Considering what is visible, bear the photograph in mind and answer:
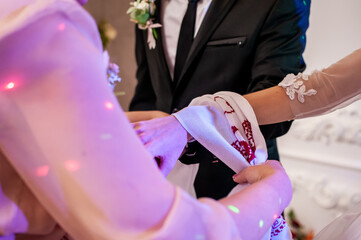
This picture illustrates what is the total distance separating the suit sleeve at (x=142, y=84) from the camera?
1.31 m

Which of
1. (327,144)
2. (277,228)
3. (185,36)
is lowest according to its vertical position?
(327,144)

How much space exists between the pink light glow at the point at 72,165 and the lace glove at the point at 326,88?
0.59 metres

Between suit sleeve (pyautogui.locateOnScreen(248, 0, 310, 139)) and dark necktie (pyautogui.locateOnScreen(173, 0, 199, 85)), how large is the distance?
0.81ft

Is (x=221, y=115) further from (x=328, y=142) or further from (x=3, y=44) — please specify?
(x=328, y=142)

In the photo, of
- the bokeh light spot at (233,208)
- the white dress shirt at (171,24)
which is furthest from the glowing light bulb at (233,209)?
the white dress shirt at (171,24)

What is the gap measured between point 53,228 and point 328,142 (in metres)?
1.40

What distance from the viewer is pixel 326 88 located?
2.42 feet

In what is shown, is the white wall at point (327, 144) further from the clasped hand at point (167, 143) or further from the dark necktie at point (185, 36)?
the clasped hand at point (167, 143)

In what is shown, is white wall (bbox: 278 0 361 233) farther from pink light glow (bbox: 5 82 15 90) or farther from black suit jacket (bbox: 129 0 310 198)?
pink light glow (bbox: 5 82 15 90)

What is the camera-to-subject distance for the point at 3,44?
0.29 metres

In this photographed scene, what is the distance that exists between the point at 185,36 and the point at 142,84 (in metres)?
0.32

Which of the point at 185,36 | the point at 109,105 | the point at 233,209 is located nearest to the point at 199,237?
the point at 233,209

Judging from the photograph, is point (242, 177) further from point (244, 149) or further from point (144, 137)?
point (144, 137)

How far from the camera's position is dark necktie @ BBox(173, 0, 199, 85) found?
1.09 m
